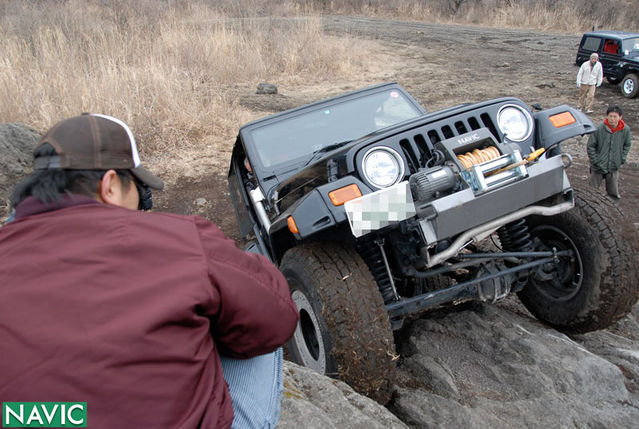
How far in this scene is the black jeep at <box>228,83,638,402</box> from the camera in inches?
99.7

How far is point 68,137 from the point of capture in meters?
1.37

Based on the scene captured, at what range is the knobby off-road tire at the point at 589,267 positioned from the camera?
117 inches

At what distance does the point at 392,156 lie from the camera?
2812 millimetres

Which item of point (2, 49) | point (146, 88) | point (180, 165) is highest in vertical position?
point (2, 49)

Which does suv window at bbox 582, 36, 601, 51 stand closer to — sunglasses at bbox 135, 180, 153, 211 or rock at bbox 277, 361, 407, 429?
rock at bbox 277, 361, 407, 429

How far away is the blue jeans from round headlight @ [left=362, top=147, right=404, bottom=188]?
1303 mm

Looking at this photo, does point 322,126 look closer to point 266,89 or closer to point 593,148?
point 593,148

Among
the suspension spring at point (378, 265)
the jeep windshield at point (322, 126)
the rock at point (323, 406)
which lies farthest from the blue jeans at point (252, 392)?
the jeep windshield at point (322, 126)

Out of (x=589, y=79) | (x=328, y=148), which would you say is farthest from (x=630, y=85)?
(x=328, y=148)

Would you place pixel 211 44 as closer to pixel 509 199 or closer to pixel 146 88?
pixel 146 88

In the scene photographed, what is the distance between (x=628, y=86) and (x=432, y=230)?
11143 mm

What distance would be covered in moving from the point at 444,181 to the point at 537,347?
3.93 feet

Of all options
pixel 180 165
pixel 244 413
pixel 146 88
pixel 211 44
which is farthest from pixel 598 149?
pixel 211 44

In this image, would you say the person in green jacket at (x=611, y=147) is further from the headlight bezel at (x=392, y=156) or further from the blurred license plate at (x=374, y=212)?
the blurred license plate at (x=374, y=212)
